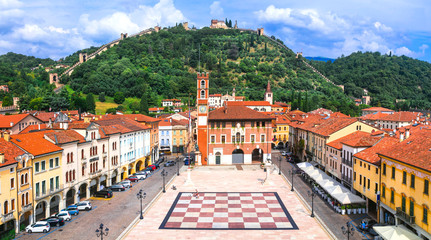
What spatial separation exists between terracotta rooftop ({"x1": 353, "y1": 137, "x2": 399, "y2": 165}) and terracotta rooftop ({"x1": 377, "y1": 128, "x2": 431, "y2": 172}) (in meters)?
2.61

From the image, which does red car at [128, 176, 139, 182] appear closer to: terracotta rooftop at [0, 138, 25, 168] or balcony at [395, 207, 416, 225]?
terracotta rooftop at [0, 138, 25, 168]

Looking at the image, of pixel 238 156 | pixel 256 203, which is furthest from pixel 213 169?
pixel 256 203

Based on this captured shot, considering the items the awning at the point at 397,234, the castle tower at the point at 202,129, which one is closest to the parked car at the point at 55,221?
the awning at the point at 397,234

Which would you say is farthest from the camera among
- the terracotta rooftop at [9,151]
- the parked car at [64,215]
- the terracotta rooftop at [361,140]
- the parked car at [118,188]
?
the parked car at [118,188]

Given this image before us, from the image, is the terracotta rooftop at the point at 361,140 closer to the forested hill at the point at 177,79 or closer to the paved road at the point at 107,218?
the paved road at the point at 107,218

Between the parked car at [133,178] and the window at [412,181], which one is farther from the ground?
the window at [412,181]

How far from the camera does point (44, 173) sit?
33438mm

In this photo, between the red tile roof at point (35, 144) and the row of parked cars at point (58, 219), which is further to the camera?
the red tile roof at point (35, 144)

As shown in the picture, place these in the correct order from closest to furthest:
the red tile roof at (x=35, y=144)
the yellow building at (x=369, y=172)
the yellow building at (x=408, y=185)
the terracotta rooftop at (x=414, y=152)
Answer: the yellow building at (x=408, y=185) → the terracotta rooftop at (x=414, y=152) → the red tile roof at (x=35, y=144) → the yellow building at (x=369, y=172)

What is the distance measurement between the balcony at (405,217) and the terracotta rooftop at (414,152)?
13.2 feet

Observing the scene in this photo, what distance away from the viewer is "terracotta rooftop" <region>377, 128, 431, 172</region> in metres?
25.0

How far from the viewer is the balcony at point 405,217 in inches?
1004

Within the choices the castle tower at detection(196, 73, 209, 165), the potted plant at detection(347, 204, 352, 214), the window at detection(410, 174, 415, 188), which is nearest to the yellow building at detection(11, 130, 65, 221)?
the castle tower at detection(196, 73, 209, 165)

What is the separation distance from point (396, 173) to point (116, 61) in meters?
162
